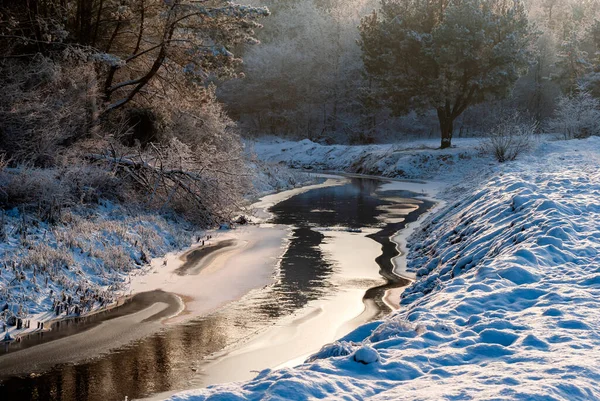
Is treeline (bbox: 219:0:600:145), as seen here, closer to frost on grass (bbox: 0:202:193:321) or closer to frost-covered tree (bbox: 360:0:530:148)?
frost-covered tree (bbox: 360:0:530:148)

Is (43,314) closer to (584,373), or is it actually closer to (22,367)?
(22,367)

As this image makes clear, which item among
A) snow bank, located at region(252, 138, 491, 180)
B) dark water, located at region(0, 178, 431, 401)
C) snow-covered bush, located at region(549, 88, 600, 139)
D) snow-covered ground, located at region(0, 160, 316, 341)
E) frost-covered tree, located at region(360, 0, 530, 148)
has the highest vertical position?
frost-covered tree, located at region(360, 0, 530, 148)

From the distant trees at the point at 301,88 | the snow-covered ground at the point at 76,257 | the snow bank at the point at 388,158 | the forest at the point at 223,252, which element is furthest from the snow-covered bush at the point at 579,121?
the snow-covered ground at the point at 76,257

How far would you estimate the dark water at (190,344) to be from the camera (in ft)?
19.7

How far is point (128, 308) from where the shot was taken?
9.02m

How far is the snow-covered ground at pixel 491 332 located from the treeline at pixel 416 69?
26.6m

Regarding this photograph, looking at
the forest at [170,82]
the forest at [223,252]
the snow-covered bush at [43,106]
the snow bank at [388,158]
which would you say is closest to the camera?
the forest at [223,252]

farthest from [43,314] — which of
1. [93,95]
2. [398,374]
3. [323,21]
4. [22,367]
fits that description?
[323,21]

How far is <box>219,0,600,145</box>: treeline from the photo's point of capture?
3581cm

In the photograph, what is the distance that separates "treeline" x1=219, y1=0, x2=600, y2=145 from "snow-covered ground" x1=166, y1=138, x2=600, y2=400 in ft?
87.2

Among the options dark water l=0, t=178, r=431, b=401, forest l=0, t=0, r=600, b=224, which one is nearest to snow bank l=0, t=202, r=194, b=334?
forest l=0, t=0, r=600, b=224

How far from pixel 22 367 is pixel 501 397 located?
16.9ft

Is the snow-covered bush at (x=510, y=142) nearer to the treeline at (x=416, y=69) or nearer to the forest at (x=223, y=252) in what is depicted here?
the forest at (x=223, y=252)

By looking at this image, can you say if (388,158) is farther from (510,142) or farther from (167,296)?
(167,296)
